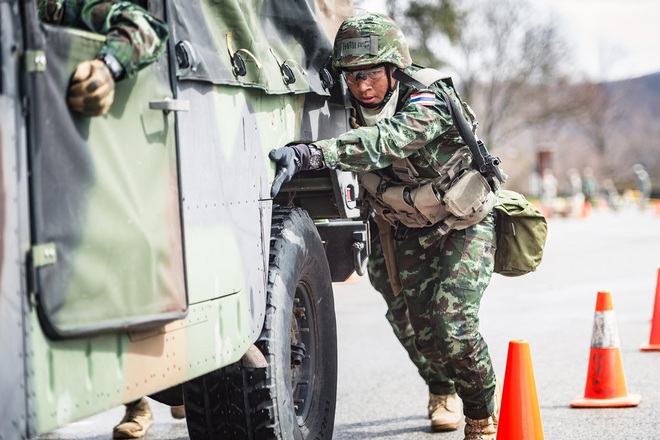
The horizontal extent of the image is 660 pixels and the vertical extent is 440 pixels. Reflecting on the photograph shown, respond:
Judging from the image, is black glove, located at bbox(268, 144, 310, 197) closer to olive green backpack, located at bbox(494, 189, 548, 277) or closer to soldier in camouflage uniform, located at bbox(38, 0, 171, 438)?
soldier in camouflage uniform, located at bbox(38, 0, 171, 438)

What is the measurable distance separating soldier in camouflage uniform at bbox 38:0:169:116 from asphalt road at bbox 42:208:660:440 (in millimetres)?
3106

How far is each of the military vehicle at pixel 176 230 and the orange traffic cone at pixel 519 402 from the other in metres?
0.78

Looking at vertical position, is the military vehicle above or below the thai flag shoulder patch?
below

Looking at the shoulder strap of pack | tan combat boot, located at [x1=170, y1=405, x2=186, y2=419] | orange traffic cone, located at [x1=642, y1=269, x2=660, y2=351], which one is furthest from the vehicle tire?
orange traffic cone, located at [x1=642, y1=269, x2=660, y2=351]

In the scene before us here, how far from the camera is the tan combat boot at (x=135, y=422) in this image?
5996 millimetres

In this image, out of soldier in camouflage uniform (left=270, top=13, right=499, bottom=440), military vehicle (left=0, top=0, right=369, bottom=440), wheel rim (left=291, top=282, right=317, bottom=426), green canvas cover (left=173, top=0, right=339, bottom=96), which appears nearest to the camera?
military vehicle (left=0, top=0, right=369, bottom=440)

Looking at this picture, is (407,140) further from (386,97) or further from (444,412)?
(444,412)

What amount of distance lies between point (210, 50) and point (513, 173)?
6259cm

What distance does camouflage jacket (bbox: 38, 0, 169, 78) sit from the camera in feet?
10.2

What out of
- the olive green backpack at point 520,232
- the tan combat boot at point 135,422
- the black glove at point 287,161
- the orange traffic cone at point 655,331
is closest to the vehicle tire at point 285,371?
the black glove at point 287,161

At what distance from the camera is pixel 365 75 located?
5.00 m

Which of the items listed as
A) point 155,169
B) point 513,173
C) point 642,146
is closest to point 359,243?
point 155,169

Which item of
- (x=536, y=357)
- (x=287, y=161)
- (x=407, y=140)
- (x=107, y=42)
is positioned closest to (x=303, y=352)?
(x=287, y=161)

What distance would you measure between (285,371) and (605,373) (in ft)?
10.0
